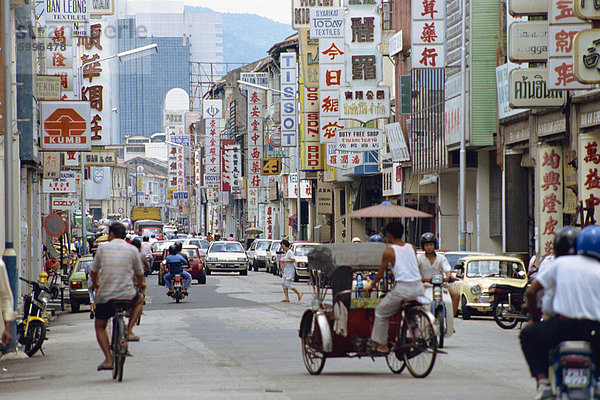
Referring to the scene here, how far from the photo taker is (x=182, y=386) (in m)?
12.5

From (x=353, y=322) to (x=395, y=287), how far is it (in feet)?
2.81

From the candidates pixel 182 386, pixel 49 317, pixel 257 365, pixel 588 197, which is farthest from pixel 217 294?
pixel 182 386

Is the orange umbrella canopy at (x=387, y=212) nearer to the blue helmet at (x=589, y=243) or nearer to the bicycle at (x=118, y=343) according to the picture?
the bicycle at (x=118, y=343)

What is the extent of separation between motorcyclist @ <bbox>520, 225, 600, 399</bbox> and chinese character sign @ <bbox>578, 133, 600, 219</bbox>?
776 inches

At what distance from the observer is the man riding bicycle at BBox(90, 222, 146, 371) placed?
1356cm

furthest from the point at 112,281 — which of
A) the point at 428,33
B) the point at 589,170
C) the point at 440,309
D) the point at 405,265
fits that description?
the point at 428,33

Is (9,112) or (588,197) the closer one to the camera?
(9,112)

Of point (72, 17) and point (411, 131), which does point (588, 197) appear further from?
point (411, 131)

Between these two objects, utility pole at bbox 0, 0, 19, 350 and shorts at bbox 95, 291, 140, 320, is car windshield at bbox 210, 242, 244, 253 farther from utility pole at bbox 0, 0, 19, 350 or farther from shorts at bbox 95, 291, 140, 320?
shorts at bbox 95, 291, 140, 320

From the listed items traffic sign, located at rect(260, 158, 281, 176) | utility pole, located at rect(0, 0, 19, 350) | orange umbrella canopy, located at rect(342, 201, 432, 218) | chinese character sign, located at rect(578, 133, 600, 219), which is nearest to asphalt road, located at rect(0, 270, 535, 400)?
utility pole, located at rect(0, 0, 19, 350)

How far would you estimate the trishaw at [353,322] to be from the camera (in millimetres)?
12758

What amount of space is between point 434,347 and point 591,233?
4.14 meters

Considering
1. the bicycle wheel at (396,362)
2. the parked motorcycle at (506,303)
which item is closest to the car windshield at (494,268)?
the parked motorcycle at (506,303)

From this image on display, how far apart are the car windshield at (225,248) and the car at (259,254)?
545 cm
